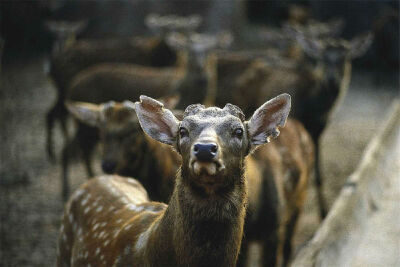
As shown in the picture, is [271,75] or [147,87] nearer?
[147,87]

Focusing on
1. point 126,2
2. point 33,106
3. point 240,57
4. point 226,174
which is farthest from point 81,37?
point 226,174

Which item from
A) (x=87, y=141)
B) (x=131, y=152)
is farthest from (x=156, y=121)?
(x=87, y=141)

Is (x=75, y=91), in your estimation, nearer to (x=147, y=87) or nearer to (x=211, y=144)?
(x=147, y=87)

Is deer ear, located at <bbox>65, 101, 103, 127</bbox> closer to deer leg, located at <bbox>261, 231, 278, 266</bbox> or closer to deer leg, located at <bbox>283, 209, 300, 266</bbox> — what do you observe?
deer leg, located at <bbox>261, 231, 278, 266</bbox>

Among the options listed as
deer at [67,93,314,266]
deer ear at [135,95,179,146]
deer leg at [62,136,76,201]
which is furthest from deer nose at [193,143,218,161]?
deer leg at [62,136,76,201]

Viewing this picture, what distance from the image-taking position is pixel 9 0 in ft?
47.5

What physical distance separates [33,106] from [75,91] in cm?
381

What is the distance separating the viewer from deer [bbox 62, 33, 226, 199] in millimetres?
7152

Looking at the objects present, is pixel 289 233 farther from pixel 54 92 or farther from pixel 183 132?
pixel 54 92

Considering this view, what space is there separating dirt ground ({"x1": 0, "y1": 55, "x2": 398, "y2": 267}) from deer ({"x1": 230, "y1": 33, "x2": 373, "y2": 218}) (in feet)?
3.33

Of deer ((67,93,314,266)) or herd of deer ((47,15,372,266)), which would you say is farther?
deer ((67,93,314,266))

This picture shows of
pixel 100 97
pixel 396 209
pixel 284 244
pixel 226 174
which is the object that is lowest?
pixel 284 244

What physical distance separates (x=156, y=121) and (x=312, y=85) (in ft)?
16.6

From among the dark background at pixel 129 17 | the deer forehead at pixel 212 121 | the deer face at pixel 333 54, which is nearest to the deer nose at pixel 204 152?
the deer forehead at pixel 212 121
